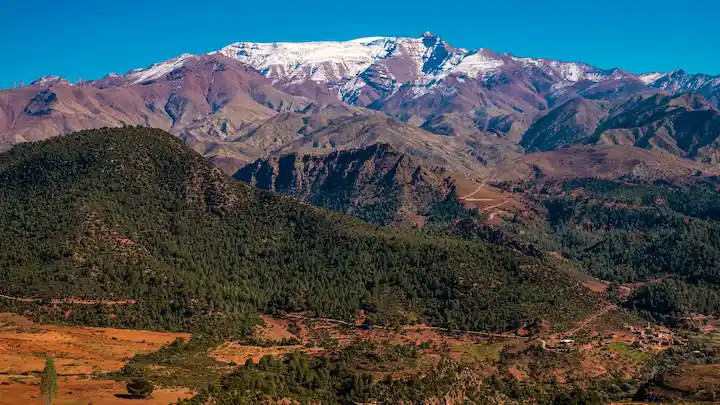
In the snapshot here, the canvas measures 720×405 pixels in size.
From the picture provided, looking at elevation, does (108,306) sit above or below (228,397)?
above

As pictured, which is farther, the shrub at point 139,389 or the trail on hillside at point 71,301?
the trail on hillside at point 71,301

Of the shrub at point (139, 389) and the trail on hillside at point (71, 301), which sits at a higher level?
the trail on hillside at point (71, 301)

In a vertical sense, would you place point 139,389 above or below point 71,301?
below

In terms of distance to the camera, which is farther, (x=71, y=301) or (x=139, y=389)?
(x=71, y=301)

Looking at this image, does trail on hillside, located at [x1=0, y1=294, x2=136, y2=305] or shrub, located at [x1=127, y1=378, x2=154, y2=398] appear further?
trail on hillside, located at [x1=0, y1=294, x2=136, y2=305]

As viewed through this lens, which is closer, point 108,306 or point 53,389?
point 53,389

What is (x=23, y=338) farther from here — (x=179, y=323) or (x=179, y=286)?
(x=179, y=286)

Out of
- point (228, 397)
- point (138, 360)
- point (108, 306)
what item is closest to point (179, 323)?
point (108, 306)

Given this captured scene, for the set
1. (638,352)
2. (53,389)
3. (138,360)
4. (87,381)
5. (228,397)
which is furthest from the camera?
(638,352)

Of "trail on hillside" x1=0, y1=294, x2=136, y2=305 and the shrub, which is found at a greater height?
"trail on hillside" x1=0, y1=294, x2=136, y2=305

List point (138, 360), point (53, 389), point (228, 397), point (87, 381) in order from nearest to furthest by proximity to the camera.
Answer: point (53, 389), point (228, 397), point (87, 381), point (138, 360)
